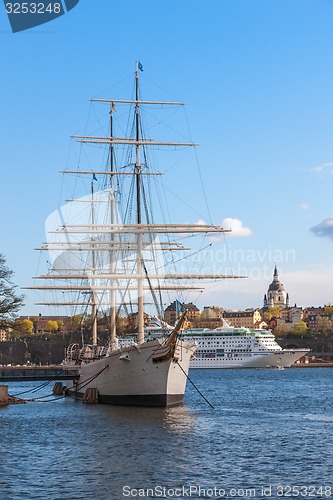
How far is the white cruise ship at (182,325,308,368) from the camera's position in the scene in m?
161

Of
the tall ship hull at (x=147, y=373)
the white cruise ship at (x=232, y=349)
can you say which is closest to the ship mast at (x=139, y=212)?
the tall ship hull at (x=147, y=373)

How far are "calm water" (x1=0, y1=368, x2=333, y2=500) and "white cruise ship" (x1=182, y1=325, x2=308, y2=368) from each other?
4263 inches

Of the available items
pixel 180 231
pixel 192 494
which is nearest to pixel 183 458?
pixel 192 494

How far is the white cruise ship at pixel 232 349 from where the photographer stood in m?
161

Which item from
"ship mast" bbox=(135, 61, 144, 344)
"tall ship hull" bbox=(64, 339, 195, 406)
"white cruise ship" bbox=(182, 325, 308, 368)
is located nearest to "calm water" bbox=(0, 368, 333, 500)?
"tall ship hull" bbox=(64, 339, 195, 406)

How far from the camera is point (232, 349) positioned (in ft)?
534

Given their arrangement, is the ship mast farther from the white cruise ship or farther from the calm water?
the white cruise ship

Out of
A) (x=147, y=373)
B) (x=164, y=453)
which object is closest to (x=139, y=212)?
(x=147, y=373)

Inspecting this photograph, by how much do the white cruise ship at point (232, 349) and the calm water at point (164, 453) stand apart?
10829cm

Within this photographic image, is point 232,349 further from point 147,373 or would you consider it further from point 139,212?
point 147,373

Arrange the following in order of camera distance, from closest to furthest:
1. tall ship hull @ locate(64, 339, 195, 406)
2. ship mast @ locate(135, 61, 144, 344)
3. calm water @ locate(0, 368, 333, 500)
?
calm water @ locate(0, 368, 333, 500), tall ship hull @ locate(64, 339, 195, 406), ship mast @ locate(135, 61, 144, 344)

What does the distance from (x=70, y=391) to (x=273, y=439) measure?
35933 millimetres

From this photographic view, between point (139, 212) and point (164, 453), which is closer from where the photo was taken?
point (164, 453)

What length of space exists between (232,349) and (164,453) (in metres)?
131
